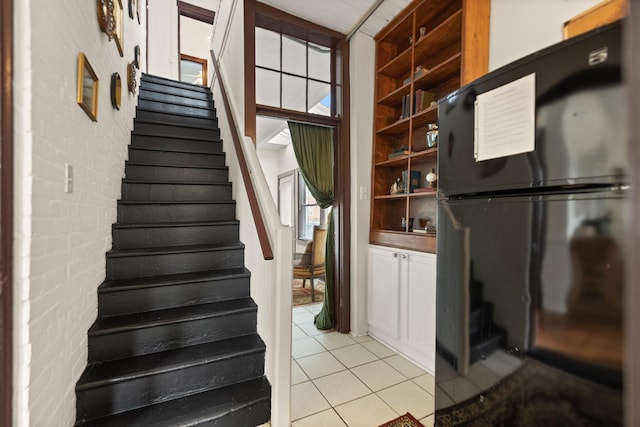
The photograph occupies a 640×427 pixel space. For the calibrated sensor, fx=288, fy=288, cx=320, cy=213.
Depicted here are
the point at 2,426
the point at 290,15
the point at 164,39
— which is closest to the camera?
the point at 2,426

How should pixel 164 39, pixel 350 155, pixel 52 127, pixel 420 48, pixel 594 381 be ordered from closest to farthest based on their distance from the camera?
pixel 594 381
pixel 52 127
pixel 420 48
pixel 350 155
pixel 164 39

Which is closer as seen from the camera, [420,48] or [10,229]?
[10,229]

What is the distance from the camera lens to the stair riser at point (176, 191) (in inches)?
97.0

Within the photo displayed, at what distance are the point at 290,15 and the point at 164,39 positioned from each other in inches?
155

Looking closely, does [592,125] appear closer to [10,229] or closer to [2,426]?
[10,229]

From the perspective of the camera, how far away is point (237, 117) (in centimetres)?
273

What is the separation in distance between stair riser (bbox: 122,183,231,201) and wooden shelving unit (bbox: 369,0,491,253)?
152 cm

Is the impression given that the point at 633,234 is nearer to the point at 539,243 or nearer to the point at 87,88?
the point at 539,243

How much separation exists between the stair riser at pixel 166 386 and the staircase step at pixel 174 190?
151 centimetres

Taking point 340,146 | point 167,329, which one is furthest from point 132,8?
point 167,329

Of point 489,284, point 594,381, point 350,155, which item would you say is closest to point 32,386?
point 489,284

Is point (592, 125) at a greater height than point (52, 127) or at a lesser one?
lesser

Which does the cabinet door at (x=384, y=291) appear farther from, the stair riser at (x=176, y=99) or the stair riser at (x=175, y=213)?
the stair riser at (x=176, y=99)

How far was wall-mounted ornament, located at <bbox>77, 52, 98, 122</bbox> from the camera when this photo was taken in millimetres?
1395
